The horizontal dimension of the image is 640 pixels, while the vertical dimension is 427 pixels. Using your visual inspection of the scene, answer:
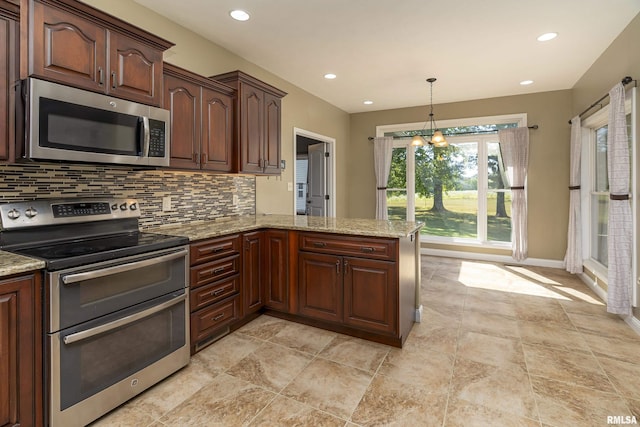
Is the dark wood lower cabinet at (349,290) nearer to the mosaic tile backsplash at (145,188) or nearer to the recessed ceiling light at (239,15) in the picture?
the mosaic tile backsplash at (145,188)

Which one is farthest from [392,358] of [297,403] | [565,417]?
[565,417]

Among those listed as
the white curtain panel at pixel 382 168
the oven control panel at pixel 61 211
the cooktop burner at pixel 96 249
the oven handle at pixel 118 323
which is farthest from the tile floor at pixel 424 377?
the white curtain panel at pixel 382 168

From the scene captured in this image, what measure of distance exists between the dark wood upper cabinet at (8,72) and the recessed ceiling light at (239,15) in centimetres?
152

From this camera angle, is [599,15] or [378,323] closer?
[378,323]

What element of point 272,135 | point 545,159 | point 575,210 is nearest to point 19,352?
point 272,135

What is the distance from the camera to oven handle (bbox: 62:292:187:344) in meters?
1.53

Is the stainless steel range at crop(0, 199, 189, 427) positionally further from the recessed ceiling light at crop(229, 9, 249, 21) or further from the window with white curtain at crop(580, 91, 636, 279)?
the window with white curtain at crop(580, 91, 636, 279)

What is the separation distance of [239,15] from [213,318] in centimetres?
255

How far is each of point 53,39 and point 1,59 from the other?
259mm

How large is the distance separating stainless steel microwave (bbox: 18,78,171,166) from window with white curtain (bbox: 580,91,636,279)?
15.2ft

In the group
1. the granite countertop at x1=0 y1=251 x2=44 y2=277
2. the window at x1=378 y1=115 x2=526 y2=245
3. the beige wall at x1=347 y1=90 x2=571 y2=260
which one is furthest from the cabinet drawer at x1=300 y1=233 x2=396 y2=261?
the beige wall at x1=347 y1=90 x2=571 y2=260

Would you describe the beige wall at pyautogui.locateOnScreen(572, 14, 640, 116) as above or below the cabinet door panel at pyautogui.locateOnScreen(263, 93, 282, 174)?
above

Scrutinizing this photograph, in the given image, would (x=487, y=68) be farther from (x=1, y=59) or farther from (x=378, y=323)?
(x=1, y=59)

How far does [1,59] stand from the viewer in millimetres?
1575
